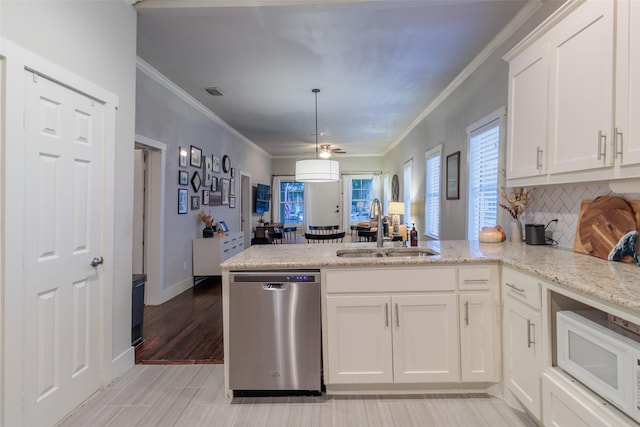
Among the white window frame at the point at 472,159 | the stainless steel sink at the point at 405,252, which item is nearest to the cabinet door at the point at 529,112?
the white window frame at the point at 472,159

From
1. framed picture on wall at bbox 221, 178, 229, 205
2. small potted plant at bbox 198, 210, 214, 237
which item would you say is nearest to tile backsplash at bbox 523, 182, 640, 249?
small potted plant at bbox 198, 210, 214, 237

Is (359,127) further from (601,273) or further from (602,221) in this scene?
(601,273)

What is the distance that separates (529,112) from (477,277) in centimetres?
113

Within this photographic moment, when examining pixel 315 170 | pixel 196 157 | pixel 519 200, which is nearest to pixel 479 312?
pixel 519 200

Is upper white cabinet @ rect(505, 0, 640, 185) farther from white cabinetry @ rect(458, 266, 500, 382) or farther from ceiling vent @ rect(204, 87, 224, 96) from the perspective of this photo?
ceiling vent @ rect(204, 87, 224, 96)

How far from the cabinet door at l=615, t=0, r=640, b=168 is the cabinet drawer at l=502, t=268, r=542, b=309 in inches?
27.1

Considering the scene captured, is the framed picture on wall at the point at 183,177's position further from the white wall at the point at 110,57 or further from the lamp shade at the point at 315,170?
the white wall at the point at 110,57

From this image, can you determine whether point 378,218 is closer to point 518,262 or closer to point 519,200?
point 518,262

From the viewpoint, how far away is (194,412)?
197 cm

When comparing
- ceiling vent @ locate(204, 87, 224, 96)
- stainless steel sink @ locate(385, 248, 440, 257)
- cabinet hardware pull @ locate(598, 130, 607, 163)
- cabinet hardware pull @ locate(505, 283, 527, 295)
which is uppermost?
ceiling vent @ locate(204, 87, 224, 96)

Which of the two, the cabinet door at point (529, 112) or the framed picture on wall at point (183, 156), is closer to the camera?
the cabinet door at point (529, 112)

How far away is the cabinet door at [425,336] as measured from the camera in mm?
2020

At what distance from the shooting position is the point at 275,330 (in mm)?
2029

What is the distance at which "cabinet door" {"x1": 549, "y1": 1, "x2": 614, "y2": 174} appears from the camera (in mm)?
1531
